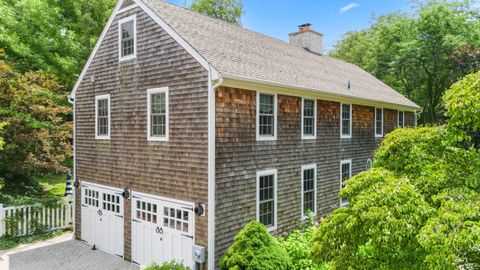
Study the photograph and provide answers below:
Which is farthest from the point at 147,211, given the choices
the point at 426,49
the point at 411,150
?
the point at 426,49

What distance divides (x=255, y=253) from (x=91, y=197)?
773 centimetres

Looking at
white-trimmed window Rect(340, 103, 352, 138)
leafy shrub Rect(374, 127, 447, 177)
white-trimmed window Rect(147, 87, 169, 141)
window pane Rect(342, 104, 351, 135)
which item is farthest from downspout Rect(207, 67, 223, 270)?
window pane Rect(342, 104, 351, 135)

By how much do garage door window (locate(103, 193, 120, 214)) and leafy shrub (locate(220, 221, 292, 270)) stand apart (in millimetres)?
5070

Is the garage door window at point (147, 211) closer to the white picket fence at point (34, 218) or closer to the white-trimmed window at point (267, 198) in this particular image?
the white-trimmed window at point (267, 198)

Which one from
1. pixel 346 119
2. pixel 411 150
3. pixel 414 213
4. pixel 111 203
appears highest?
pixel 346 119

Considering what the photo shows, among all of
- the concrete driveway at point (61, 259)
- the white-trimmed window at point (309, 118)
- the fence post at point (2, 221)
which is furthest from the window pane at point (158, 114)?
the fence post at point (2, 221)

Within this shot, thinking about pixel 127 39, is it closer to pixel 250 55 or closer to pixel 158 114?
pixel 158 114

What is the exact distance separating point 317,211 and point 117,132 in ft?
26.0

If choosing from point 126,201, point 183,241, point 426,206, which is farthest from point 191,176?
point 426,206

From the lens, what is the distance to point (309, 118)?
12289 millimetres

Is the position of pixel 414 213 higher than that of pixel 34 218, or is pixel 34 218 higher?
pixel 414 213

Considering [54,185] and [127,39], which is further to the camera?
[54,185]

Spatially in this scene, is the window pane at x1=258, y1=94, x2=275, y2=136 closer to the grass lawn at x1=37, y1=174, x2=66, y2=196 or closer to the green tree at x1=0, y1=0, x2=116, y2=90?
the grass lawn at x1=37, y1=174, x2=66, y2=196

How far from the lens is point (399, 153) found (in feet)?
21.1
